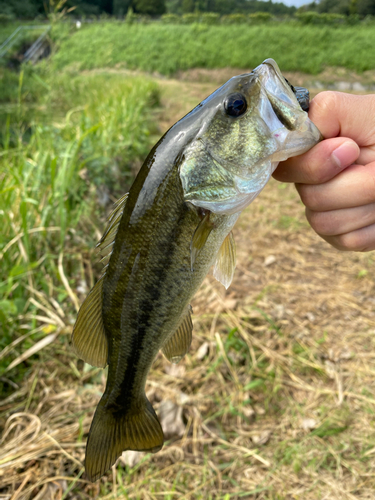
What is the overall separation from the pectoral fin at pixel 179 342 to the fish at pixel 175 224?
9cm

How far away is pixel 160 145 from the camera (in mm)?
1023

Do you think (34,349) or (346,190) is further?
(34,349)

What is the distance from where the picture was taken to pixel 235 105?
0.98m

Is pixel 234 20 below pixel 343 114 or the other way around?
below

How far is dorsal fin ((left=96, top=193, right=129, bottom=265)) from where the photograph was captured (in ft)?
3.53

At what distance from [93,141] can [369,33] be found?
923 inches

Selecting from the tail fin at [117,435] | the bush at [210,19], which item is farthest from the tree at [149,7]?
the tail fin at [117,435]

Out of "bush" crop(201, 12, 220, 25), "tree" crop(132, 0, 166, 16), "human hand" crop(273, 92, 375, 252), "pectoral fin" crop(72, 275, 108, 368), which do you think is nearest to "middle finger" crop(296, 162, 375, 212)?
"human hand" crop(273, 92, 375, 252)

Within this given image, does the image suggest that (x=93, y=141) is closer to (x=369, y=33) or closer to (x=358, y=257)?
(x=358, y=257)

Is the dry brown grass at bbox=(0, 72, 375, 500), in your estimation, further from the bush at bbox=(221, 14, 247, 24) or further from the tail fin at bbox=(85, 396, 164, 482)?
the bush at bbox=(221, 14, 247, 24)

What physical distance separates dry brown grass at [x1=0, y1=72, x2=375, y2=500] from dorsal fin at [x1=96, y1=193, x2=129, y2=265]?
1.41 metres

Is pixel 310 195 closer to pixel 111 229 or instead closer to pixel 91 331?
pixel 111 229

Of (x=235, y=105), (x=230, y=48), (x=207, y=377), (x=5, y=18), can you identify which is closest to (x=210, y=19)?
(x=230, y=48)

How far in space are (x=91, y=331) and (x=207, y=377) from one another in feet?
5.08
